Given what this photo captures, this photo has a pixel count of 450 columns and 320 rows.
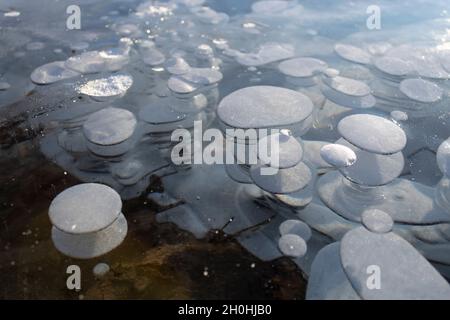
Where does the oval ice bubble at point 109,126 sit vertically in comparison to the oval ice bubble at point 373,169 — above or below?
below

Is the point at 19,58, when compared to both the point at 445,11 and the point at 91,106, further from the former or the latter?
the point at 445,11

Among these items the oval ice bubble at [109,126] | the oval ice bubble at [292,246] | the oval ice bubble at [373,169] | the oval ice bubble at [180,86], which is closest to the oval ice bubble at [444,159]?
the oval ice bubble at [373,169]

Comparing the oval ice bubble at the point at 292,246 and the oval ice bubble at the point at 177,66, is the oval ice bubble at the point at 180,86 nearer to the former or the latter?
the oval ice bubble at the point at 177,66

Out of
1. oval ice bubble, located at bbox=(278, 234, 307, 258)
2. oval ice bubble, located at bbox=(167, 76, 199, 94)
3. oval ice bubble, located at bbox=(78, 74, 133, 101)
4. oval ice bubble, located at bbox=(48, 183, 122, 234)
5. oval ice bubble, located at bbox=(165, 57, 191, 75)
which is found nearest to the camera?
oval ice bubble, located at bbox=(48, 183, 122, 234)

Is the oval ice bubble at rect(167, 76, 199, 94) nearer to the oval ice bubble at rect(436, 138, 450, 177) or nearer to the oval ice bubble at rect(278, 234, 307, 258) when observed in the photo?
the oval ice bubble at rect(278, 234, 307, 258)

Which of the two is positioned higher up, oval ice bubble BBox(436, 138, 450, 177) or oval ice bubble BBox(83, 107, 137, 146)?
oval ice bubble BBox(436, 138, 450, 177)

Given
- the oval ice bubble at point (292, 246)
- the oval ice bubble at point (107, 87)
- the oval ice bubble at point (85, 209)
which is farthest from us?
the oval ice bubble at point (107, 87)

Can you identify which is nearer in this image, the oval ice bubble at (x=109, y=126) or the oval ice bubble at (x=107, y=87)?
the oval ice bubble at (x=109, y=126)

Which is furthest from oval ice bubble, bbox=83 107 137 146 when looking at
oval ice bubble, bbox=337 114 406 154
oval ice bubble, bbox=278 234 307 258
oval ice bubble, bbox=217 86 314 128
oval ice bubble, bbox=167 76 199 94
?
oval ice bubble, bbox=337 114 406 154
